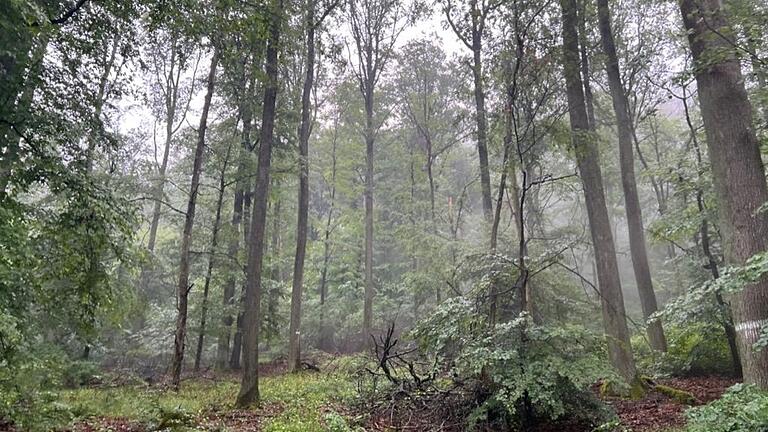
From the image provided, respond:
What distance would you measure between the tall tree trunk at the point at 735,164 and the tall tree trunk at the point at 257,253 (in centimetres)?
685

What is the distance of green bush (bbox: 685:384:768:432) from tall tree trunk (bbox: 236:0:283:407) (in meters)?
7.09

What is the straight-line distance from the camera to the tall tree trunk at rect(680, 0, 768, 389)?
518 cm

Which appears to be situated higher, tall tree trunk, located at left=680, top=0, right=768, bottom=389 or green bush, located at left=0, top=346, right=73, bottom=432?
tall tree trunk, located at left=680, top=0, right=768, bottom=389

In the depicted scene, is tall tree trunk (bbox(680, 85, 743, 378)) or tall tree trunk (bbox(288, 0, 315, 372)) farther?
tall tree trunk (bbox(288, 0, 315, 372))

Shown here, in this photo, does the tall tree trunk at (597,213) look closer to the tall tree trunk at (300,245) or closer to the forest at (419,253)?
the forest at (419,253)

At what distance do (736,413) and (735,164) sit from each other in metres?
3.25

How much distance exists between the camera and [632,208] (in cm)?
1102

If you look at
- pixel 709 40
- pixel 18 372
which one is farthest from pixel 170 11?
pixel 709 40

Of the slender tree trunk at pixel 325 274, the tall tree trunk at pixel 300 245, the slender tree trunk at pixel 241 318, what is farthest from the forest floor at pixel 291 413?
the slender tree trunk at pixel 325 274

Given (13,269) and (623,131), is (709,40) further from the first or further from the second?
(13,269)

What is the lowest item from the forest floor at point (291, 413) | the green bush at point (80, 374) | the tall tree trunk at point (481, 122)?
the forest floor at point (291, 413)

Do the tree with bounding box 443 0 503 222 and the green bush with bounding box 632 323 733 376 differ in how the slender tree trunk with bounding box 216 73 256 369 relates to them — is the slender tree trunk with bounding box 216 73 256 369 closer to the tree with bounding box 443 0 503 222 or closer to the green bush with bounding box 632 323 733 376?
the tree with bounding box 443 0 503 222

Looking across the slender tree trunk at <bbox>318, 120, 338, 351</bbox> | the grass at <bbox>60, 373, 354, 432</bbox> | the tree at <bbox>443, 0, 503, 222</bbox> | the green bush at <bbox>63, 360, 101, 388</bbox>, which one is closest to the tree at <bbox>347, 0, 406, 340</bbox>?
the slender tree trunk at <bbox>318, 120, 338, 351</bbox>

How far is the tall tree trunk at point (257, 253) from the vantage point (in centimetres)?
843
